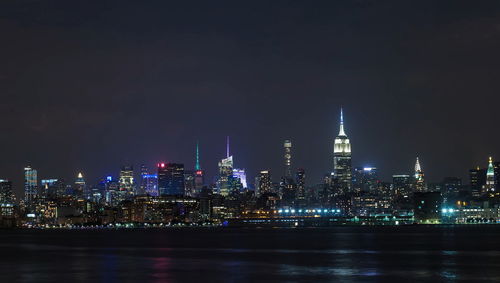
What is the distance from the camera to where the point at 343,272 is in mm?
73812

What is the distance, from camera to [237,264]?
8431 cm

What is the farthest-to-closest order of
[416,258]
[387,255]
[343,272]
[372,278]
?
[387,255], [416,258], [343,272], [372,278]

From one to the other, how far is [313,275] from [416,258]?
1042 inches

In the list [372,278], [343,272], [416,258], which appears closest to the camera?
[372,278]

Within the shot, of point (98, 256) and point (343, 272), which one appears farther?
point (98, 256)

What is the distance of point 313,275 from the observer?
70.6m

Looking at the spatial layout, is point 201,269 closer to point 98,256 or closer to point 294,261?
point 294,261

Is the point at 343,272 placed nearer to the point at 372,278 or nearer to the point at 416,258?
the point at 372,278

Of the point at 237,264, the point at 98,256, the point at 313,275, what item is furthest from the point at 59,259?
the point at 313,275

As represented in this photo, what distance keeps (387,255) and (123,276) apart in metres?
40.4

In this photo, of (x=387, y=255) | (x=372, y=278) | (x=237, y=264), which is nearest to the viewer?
(x=372, y=278)

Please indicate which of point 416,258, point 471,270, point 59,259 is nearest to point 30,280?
point 59,259

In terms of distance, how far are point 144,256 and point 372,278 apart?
41.0 meters

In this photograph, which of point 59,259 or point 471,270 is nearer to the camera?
point 471,270
